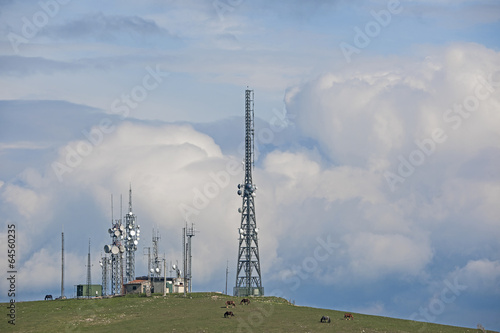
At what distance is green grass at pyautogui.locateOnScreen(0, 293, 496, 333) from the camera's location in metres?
92.2

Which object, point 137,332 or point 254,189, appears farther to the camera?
Result: point 254,189

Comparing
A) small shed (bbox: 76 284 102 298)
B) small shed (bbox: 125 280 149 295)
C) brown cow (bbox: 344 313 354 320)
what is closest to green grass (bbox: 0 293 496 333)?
brown cow (bbox: 344 313 354 320)

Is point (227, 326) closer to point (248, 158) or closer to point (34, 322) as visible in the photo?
point (34, 322)

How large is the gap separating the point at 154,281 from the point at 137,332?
2566 inches

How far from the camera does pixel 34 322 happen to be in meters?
100

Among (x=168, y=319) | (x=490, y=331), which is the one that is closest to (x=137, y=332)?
(x=168, y=319)

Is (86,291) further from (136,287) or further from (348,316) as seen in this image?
(348,316)

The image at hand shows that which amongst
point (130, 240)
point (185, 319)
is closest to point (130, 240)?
point (130, 240)

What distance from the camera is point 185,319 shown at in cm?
9788

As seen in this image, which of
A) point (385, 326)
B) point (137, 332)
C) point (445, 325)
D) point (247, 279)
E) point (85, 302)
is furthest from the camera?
→ point (247, 279)

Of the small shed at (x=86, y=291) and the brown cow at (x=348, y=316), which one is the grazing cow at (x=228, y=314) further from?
the small shed at (x=86, y=291)

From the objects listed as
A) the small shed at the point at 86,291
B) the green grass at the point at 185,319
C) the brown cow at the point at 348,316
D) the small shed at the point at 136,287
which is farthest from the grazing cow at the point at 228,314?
the small shed at the point at 86,291

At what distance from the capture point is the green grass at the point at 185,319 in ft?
303

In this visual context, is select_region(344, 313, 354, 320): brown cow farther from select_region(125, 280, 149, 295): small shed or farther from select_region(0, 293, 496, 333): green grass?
select_region(125, 280, 149, 295): small shed
